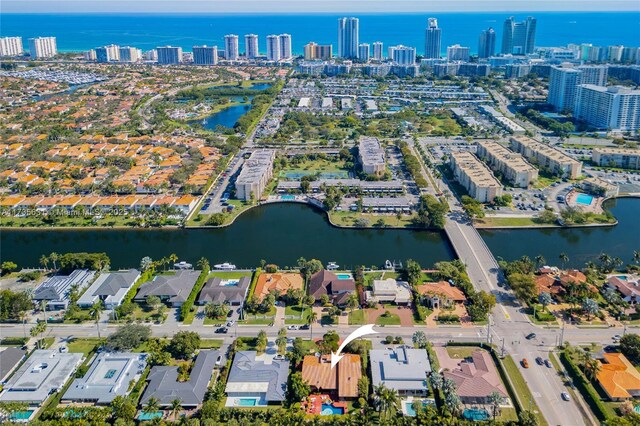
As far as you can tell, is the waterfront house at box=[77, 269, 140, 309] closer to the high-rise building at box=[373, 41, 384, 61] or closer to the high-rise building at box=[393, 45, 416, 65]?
the high-rise building at box=[393, 45, 416, 65]

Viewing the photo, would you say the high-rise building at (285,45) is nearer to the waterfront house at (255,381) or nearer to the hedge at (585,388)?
the waterfront house at (255,381)

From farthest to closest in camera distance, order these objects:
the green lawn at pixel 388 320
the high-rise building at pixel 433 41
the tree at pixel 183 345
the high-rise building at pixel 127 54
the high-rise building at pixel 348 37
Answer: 1. the high-rise building at pixel 348 37
2. the high-rise building at pixel 127 54
3. the high-rise building at pixel 433 41
4. the green lawn at pixel 388 320
5. the tree at pixel 183 345

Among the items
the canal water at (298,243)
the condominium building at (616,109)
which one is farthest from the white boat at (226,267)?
the condominium building at (616,109)

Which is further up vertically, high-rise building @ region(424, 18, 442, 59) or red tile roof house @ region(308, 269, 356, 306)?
high-rise building @ region(424, 18, 442, 59)

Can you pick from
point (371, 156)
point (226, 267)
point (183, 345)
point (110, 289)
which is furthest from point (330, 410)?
point (371, 156)

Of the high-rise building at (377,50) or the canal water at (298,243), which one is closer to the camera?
the canal water at (298,243)

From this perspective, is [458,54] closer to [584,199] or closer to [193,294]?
[584,199]

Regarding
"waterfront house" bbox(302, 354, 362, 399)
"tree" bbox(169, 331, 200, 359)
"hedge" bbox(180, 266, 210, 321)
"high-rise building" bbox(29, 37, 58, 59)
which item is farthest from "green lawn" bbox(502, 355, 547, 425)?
"high-rise building" bbox(29, 37, 58, 59)
